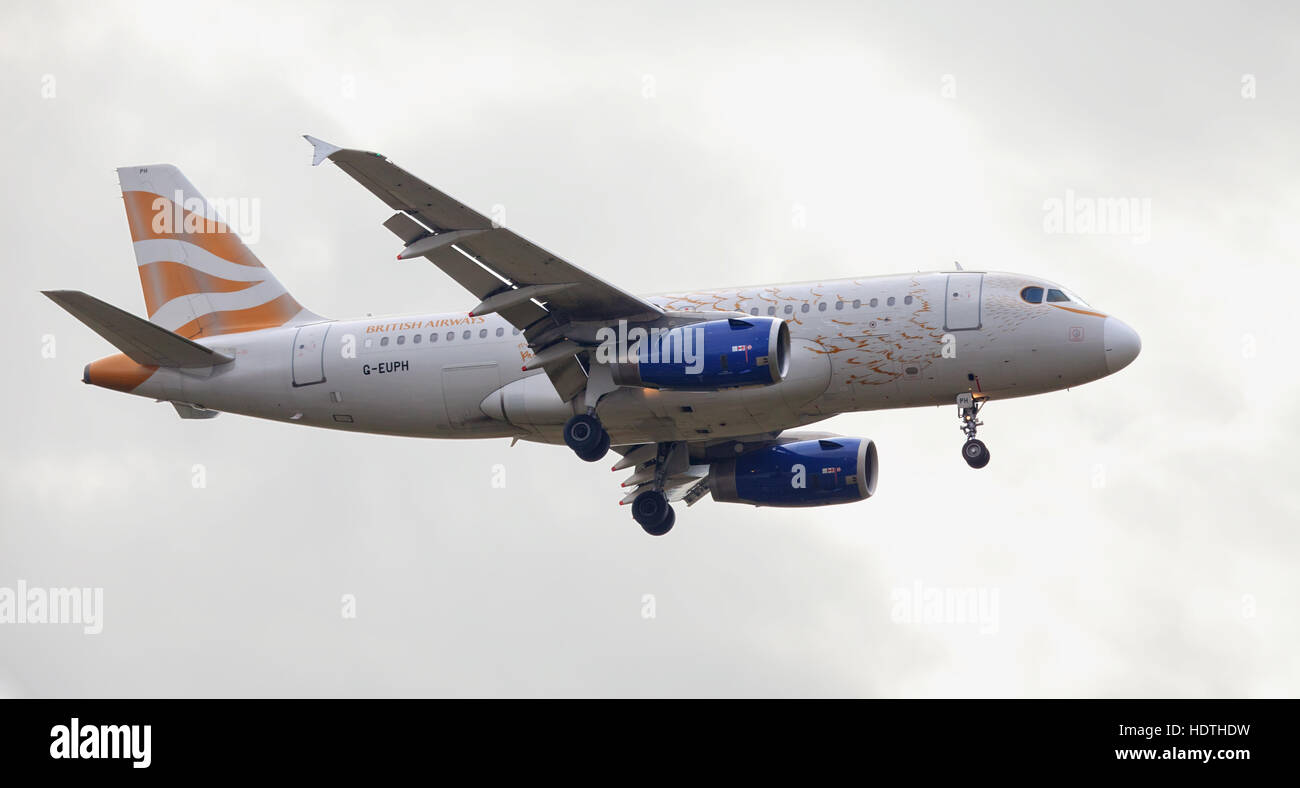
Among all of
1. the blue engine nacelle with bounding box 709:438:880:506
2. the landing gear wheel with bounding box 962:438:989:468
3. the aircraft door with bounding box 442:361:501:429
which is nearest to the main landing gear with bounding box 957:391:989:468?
the landing gear wheel with bounding box 962:438:989:468

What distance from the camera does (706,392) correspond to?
40594 mm

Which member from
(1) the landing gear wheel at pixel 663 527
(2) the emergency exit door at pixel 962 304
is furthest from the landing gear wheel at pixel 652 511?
(2) the emergency exit door at pixel 962 304

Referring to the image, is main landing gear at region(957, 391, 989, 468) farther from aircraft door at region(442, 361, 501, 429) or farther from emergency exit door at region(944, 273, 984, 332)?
aircraft door at region(442, 361, 501, 429)

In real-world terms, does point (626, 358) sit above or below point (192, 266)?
below

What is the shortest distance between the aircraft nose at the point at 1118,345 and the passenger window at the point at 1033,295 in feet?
5.32

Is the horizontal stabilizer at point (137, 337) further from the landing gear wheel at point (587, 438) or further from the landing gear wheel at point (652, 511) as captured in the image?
the landing gear wheel at point (652, 511)

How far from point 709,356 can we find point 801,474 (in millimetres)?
8702

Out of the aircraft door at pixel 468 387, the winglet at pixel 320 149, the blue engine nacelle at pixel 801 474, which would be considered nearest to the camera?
the winglet at pixel 320 149

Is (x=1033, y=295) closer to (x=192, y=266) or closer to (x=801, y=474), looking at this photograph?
(x=801, y=474)

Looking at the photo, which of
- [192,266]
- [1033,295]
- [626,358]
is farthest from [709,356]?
[192,266]

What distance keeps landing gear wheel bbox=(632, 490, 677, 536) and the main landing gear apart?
9.96 meters

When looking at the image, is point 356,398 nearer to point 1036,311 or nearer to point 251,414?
point 251,414

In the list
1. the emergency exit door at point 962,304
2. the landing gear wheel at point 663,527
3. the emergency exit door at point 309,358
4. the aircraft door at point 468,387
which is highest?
the emergency exit door at point 962,304

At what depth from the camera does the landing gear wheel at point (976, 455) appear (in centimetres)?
4047
